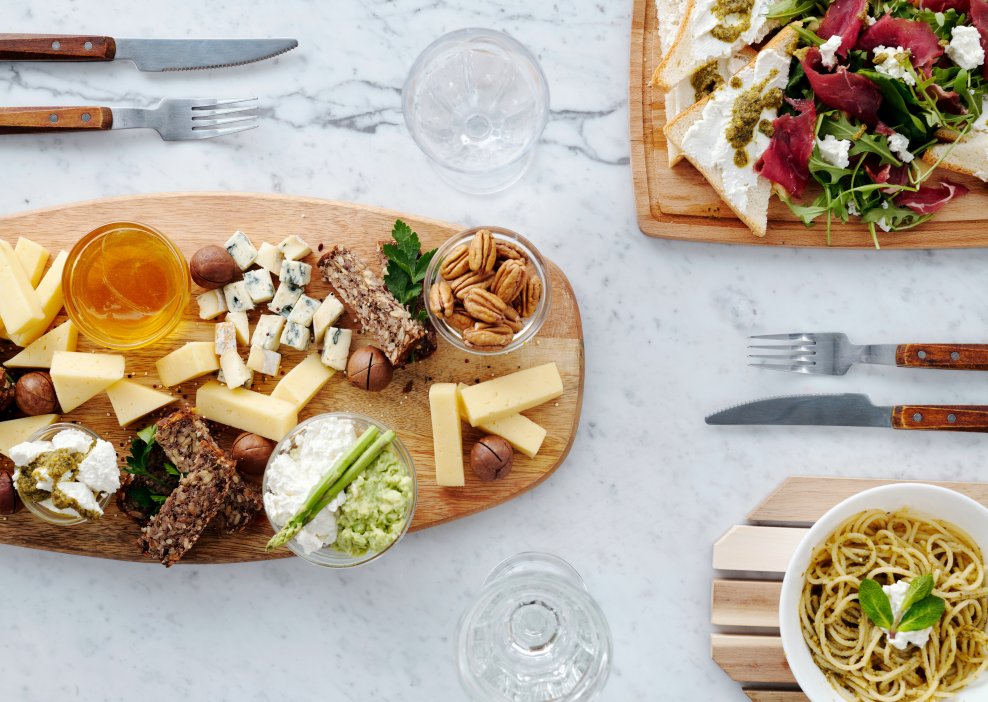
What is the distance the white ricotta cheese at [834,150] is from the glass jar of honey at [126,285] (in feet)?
5.16

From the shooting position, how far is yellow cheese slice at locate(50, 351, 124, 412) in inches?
80.4

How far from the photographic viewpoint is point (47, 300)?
6.82ft

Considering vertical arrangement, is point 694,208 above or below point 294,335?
above

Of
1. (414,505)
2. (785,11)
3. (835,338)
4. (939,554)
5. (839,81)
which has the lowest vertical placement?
(939,554)

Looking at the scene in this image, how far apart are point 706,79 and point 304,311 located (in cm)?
115

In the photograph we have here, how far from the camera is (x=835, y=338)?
2.15 meters

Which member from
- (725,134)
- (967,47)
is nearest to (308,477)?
(725,134)

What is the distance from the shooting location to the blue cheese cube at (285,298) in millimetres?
2094

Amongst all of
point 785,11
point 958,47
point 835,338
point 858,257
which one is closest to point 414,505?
point 835,338

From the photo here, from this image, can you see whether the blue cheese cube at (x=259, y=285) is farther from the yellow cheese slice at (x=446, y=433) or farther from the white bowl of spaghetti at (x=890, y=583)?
the white bowl of spaghetti at (x=890, y=583)

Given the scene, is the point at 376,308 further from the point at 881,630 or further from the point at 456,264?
the point at 881,630

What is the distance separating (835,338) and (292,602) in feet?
5.16

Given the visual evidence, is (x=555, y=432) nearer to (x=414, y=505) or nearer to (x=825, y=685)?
Answer: (x=414, y=505)

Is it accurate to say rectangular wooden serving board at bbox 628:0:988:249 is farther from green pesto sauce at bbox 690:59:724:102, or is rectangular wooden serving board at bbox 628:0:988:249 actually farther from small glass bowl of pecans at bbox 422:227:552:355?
small glass bowl of pecans at bbox 422:227:552:355
